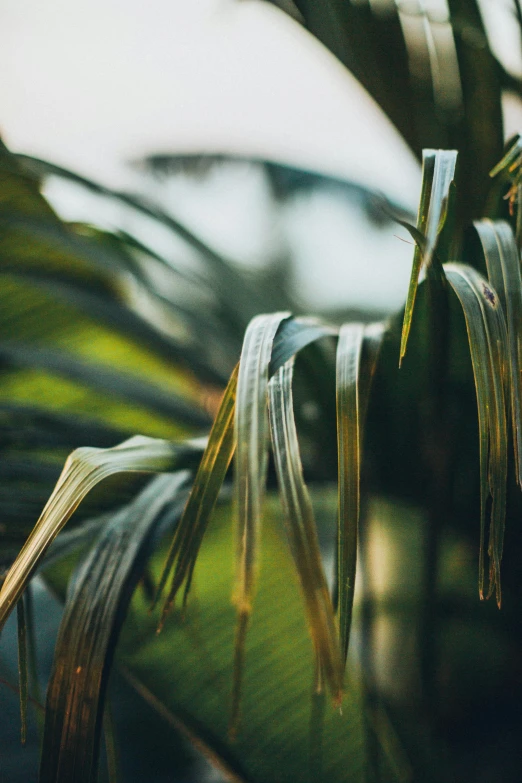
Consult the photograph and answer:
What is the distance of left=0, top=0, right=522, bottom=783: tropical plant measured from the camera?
0.20 meters

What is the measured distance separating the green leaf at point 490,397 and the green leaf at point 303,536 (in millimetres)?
58

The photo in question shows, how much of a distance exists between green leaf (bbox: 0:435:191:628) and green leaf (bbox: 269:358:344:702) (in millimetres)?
79

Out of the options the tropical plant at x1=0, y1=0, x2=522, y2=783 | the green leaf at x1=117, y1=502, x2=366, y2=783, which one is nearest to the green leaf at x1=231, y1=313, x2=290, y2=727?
the tropical plant at x1=0, y1=0, x2=522, y2=783

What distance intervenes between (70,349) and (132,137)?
0.66m

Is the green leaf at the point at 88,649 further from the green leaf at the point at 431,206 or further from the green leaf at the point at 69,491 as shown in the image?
the green leaf at the point at 431,206

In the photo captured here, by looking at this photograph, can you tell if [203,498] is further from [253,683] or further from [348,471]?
[253,683]

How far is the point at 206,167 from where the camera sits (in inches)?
32.3

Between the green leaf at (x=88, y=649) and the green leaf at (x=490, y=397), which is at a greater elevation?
the green leaf at (x=490, y=397)

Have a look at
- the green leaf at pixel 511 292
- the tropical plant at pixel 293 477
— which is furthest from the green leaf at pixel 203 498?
the green leaf at pixel 511 292

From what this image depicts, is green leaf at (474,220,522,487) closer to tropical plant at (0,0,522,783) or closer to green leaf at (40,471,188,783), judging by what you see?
tropical plant at (0,0,522,783)

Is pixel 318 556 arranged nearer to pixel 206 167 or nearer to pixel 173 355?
pixel 173 355

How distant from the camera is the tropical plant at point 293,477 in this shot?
200mm

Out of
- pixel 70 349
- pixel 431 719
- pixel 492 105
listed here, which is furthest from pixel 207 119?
pixel 431 719

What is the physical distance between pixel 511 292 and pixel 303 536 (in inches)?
5.1
